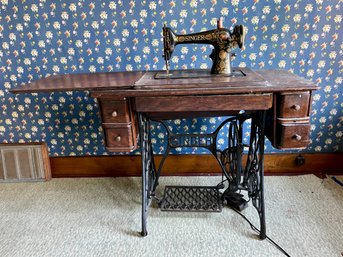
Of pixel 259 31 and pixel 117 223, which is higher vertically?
pixel 259 31

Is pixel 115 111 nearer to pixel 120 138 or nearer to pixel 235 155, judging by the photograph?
pixel 120 138

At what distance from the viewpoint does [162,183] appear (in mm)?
2096

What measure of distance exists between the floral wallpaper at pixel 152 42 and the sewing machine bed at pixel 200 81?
425 millimetres

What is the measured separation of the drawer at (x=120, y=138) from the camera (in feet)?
4.64

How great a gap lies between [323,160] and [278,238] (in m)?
0.88

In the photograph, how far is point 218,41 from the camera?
4.77ft

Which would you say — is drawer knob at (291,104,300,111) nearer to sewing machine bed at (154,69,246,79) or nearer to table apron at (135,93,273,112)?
table apron at (135,93,273,112)

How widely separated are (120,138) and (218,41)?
71 cm

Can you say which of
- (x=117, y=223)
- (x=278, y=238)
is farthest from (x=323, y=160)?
(x=117, y=223)

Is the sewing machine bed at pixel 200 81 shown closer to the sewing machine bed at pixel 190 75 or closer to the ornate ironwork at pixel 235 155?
the sewing machine bed at pixel 190 75

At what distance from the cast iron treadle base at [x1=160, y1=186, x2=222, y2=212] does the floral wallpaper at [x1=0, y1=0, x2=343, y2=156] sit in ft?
1.46

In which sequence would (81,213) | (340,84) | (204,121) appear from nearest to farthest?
1. (81,213)
2. (340,84)
3. (204,121)

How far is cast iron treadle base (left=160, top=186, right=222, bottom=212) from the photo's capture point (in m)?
1.73

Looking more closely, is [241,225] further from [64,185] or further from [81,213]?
[64,185]
